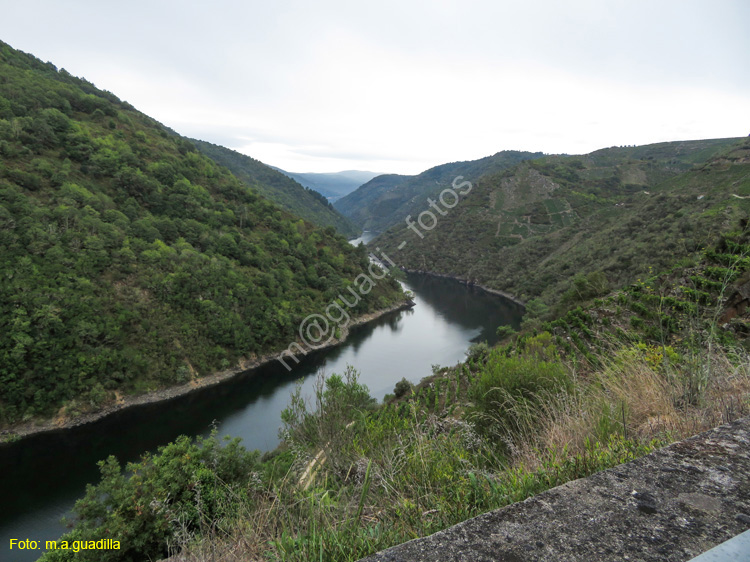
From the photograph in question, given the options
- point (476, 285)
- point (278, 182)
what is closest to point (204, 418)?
point (476, 285)

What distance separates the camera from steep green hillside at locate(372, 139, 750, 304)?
35000 mm

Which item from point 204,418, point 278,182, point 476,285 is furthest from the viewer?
point 278,182

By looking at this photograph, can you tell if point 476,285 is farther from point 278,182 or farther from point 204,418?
point 278,182

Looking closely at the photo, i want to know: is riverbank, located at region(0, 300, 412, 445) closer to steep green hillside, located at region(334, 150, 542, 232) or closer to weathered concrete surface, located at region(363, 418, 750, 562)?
weathered concrete surface, located at region(363, 418, 750, 562)

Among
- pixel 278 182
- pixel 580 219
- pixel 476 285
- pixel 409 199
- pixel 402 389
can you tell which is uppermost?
pixel 278 182

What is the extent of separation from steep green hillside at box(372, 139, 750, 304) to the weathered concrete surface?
33220 millimetres

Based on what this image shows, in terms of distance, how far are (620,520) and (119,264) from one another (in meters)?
35.6

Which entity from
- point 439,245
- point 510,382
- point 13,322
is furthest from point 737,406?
point 439,245

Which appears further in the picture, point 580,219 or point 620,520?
point 580,219

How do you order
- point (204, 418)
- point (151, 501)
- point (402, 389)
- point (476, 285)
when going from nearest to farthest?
point (151, 501), point (204, 418), point (402, 389), point (476, 285)

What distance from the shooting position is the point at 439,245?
80.6 meters

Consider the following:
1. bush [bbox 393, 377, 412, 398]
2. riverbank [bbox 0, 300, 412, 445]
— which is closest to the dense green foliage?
riverbank [bbox 0, 300, 412, 445]

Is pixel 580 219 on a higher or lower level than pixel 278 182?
lower

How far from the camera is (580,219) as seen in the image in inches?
2744
